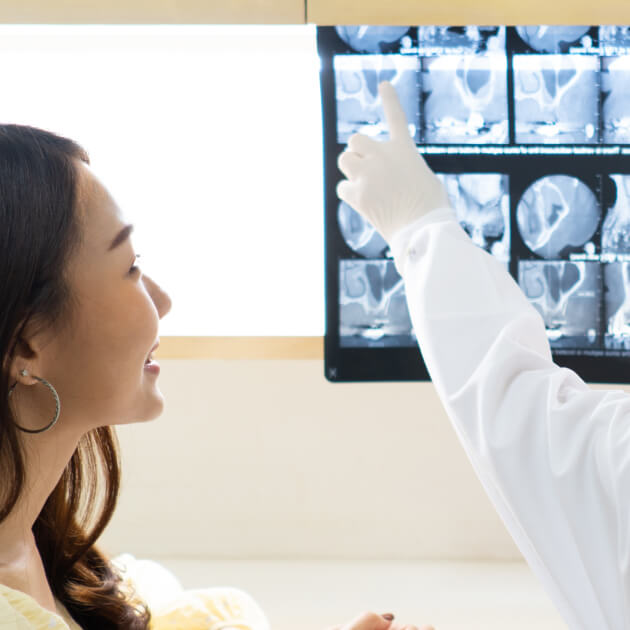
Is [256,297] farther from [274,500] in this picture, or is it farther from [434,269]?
[434,269]

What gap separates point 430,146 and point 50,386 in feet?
2.49

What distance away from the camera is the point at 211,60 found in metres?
1.44

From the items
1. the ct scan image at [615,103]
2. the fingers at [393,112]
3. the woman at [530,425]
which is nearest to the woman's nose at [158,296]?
the woman at [530,425]

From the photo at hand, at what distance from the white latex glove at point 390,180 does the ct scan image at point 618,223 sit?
368 millimetres

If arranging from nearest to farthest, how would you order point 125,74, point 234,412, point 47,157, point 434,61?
1. point 47,157
2. point 434,61
3. point 125,74
4. point 234,412

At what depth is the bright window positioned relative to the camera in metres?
1.43

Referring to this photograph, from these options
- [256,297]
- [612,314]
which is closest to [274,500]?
[256,297]

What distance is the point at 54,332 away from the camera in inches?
33.5

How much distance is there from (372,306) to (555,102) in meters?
0.46

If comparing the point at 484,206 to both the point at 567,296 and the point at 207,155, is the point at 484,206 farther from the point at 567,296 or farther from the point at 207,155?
the point at 207,155

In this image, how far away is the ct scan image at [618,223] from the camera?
1270 mm

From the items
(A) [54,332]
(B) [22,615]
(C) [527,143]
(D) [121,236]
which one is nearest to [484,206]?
(C) [527,143]

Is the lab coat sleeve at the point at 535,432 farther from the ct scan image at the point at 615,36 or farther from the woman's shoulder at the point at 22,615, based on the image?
the ct scan image at the point at 615,36

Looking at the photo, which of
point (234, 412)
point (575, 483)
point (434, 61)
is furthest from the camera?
point (234, 412)
